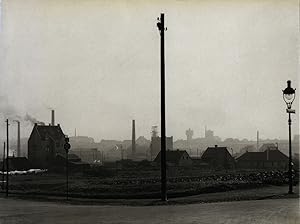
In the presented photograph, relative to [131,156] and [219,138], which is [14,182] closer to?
[131,156]

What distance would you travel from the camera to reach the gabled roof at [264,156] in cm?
705

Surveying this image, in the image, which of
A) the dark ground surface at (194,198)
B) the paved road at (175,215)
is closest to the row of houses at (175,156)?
the dark ground surface at (194,198)

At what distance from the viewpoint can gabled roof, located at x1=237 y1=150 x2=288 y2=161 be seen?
7046 millimetres

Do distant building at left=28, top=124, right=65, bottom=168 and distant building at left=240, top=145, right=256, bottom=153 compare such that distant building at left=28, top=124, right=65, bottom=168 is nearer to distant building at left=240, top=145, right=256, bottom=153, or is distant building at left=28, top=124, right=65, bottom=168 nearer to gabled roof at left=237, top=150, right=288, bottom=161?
distant building at left=240, top=145, right=256, bottom=153

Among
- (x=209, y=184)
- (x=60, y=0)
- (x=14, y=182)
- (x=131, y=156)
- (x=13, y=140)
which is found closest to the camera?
(x=60, y=0)

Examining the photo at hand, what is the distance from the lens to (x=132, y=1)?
195 inches

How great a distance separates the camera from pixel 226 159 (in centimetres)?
760

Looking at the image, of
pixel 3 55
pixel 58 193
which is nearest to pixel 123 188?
pixel 58 193

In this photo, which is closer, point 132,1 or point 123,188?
point 132,1

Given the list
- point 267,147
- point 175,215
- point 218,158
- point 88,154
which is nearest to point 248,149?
point 267,147

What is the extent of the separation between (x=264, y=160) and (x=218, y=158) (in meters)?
0.73

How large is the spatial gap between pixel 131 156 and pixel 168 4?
2.37 metres

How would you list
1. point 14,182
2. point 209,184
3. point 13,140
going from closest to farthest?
point 13,140, point 14,182, point 209,184

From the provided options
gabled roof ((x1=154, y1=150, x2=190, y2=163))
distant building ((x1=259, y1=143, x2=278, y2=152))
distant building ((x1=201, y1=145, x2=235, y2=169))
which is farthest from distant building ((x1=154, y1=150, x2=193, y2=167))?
distant building ((x1=259, y1=143, x2=278, y2=152))
